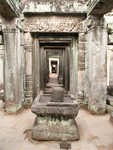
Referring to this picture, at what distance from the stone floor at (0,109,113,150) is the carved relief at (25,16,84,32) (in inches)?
113

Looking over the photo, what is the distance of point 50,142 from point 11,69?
9.50 feet

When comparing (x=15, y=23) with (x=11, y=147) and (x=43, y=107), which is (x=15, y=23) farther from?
(x=11, y=147)

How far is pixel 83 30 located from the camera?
7109mm

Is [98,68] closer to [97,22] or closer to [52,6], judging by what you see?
[97,22]

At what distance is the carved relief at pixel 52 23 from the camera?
7.13 metres

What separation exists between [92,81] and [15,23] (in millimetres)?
2779

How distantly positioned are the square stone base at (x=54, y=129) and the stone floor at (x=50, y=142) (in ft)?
0.40

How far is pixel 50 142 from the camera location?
406cm

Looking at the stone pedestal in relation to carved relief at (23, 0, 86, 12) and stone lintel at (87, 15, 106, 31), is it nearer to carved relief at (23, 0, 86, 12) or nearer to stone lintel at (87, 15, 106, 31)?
stone lintel at (87, 15, 106, 31)

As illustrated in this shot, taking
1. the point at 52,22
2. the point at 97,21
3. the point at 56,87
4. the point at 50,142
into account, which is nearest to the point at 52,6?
the point at 52,22

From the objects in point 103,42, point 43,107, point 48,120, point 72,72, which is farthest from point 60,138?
point 72,72

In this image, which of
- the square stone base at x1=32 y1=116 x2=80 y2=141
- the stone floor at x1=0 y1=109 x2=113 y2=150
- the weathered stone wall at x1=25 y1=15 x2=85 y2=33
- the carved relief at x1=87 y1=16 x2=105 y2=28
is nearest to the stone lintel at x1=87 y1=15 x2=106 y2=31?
the carved relief at x1=87 y1=16 x2=105 y2=28

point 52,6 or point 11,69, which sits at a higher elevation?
point 52,6

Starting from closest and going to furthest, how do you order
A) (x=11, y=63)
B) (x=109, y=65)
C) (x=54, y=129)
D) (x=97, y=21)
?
1. (x=54, y=129)
2. (x=97, y=21)
3. (x=11, y=63)
4. (x=109, y=65)
